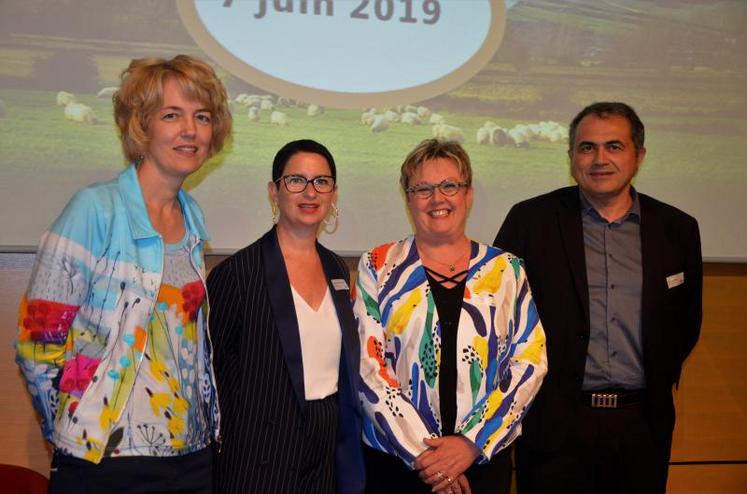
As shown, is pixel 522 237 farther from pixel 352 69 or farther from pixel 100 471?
pixel 100 471

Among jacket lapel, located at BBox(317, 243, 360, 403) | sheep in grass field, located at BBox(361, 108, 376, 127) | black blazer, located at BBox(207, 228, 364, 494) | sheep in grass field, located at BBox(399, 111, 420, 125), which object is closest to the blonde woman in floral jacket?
black blazer, located at BBox(207, 228, 364, 494)

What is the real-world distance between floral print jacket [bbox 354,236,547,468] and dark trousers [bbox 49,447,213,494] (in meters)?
0.69

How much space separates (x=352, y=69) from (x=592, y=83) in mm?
1208

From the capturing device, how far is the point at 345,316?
2426mm

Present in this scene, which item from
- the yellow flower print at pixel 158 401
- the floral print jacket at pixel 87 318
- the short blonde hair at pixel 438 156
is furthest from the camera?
the short blonde hair at pixel 438 156

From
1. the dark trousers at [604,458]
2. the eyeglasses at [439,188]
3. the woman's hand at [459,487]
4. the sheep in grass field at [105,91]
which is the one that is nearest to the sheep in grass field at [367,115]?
the eyeglasses at [439,188]

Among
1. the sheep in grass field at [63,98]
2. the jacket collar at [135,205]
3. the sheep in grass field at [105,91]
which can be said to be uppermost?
the sheep in grass field at [105,91]

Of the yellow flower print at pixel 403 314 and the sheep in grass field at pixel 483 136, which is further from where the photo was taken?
the sheep in grass field at pixel 483 136

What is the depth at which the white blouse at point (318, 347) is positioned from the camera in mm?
2338

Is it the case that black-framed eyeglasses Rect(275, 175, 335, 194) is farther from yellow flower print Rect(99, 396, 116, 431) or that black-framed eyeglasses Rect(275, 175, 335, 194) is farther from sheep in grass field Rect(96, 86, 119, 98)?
sheep in grass field Rect(96, 86, 119, 98)

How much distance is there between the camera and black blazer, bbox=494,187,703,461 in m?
2.71

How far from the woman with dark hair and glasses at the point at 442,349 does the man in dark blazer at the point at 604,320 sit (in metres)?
0.26

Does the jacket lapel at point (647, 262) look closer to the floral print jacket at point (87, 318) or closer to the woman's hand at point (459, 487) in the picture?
the woman's hand at point (459, 487)

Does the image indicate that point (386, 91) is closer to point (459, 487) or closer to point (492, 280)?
point (492, 280)
